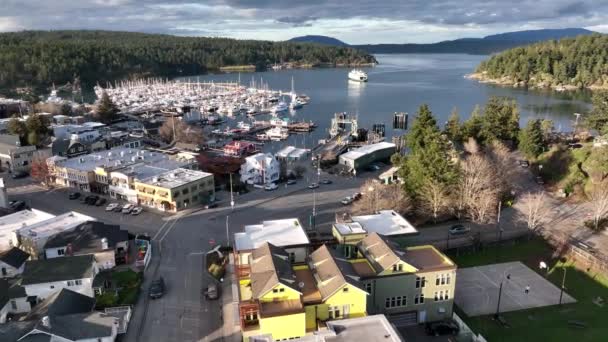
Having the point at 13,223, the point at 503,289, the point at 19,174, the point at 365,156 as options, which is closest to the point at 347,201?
the point at 365,156

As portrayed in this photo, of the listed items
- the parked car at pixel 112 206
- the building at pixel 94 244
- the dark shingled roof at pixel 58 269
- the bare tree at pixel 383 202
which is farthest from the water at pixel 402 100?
the dark shingled roof at pixel 58 269

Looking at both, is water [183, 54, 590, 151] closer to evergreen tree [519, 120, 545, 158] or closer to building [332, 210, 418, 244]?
evergreen tree [519, 120, 545, 158]

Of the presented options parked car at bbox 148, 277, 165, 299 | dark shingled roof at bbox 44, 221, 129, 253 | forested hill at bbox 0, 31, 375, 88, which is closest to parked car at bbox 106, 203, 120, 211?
dark shingled roof at bbox 44, 221, 129, 253

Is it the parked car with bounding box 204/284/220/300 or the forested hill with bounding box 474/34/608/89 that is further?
the forested hill with bounding box 474/34/608/89

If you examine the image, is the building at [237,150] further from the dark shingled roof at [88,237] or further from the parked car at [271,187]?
the dark shingled roof at [88,237]

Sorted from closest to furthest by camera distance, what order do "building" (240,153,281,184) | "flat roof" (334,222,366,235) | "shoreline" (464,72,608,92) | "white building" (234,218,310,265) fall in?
1. "white building" (234,218,310,265)
2. "flat roof" (334,222,366,235)
3. "building" (240,153,281,184)
4. "shoreline" (464,72,608,92)

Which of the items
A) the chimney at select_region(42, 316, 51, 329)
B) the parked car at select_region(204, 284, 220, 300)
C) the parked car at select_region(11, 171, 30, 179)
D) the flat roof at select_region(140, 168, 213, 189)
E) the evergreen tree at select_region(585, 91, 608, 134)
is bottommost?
the parked car at select_region(204, 284, 220, 300)
